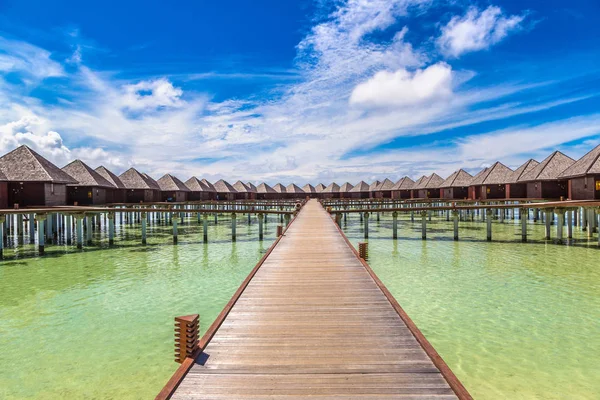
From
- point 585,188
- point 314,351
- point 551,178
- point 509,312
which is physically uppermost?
point 551,178

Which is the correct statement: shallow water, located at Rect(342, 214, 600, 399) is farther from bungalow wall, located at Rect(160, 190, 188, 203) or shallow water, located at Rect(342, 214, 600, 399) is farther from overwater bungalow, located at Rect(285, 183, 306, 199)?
overwater bungalow, located at Rect(285, 183, 306, 199)

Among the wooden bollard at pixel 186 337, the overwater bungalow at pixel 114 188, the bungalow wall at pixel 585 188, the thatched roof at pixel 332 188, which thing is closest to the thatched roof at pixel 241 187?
the thatched roof at pixel 332 188

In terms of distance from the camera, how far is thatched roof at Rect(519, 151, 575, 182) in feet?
105

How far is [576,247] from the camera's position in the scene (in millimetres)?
20078


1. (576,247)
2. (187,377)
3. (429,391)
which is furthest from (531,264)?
(187,377)

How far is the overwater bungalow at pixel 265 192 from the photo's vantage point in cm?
6906

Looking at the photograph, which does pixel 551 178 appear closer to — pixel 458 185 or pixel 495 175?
pixel 495 175

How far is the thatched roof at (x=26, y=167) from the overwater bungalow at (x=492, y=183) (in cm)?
4472

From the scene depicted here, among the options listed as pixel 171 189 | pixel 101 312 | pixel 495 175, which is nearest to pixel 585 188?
pixel 495 175

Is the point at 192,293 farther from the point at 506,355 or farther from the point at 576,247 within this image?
the point at 576,247

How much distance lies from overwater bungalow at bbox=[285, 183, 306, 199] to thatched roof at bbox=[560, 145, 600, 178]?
50660mm

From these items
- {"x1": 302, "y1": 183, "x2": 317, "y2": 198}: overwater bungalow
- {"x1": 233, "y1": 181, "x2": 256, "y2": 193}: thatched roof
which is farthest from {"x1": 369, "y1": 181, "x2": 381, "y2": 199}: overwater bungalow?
{"x1": 233, "y1": 181, "x2": 256, "y2": 193}: thatched roof

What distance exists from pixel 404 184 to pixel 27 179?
5272 cm

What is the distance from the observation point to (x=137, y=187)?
3938cm
